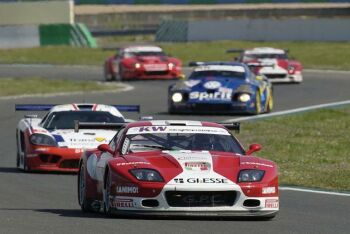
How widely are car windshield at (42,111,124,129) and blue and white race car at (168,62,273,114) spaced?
8526mm

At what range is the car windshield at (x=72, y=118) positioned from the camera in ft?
59.4

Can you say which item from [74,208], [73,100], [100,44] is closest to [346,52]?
[100,44]

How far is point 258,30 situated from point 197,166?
46537mm

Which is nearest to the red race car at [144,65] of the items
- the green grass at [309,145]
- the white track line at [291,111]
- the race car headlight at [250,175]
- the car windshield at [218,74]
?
the white track line at [291,111]

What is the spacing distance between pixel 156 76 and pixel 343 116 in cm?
1322

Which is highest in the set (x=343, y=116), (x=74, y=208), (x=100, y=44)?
(x=74, y=208)

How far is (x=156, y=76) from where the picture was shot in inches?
1547

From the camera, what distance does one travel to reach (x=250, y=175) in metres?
11.2

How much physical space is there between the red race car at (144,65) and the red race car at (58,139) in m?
20.6

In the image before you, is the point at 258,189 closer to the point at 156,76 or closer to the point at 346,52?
the point at 156,76

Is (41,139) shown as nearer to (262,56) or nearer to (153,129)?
(153,129)

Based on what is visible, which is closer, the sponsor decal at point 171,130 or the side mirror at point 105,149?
the side mirror at point 105,149

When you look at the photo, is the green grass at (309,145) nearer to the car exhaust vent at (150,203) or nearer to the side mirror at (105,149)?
the side mirror at (105,149)

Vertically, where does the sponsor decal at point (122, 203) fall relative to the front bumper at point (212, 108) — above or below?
above
